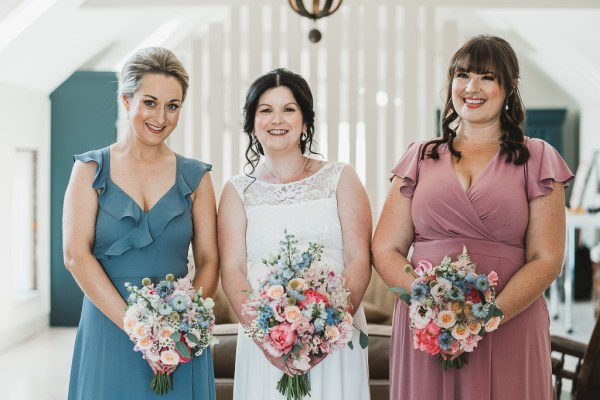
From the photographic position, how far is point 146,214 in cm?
260

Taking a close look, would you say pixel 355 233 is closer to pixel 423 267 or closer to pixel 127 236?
pixel 423 267

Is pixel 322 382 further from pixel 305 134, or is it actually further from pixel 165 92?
pixel 165 92

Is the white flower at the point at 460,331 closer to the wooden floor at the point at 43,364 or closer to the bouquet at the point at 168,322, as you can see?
the bouquet at the point at 168,322

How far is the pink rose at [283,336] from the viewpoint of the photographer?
2338mm

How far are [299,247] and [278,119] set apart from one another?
1.50 feet

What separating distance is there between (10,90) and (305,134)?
17.4ft

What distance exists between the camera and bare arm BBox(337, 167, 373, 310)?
2.72 meters

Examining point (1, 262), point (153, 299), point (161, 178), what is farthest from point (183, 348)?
point (1, 262)

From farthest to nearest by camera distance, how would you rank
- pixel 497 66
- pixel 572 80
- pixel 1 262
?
pixel 572 80
pixel 1 262
pixel 497 66

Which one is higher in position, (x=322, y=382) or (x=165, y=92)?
(x=165, y=92)

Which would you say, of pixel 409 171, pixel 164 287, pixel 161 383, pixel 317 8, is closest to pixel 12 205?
pixel 317 8

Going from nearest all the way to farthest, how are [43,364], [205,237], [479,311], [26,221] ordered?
[479,311] → [205,237] → [43,364] → [26,221]

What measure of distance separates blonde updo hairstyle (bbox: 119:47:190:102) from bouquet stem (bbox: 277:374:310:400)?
106 cm

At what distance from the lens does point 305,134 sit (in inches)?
118
